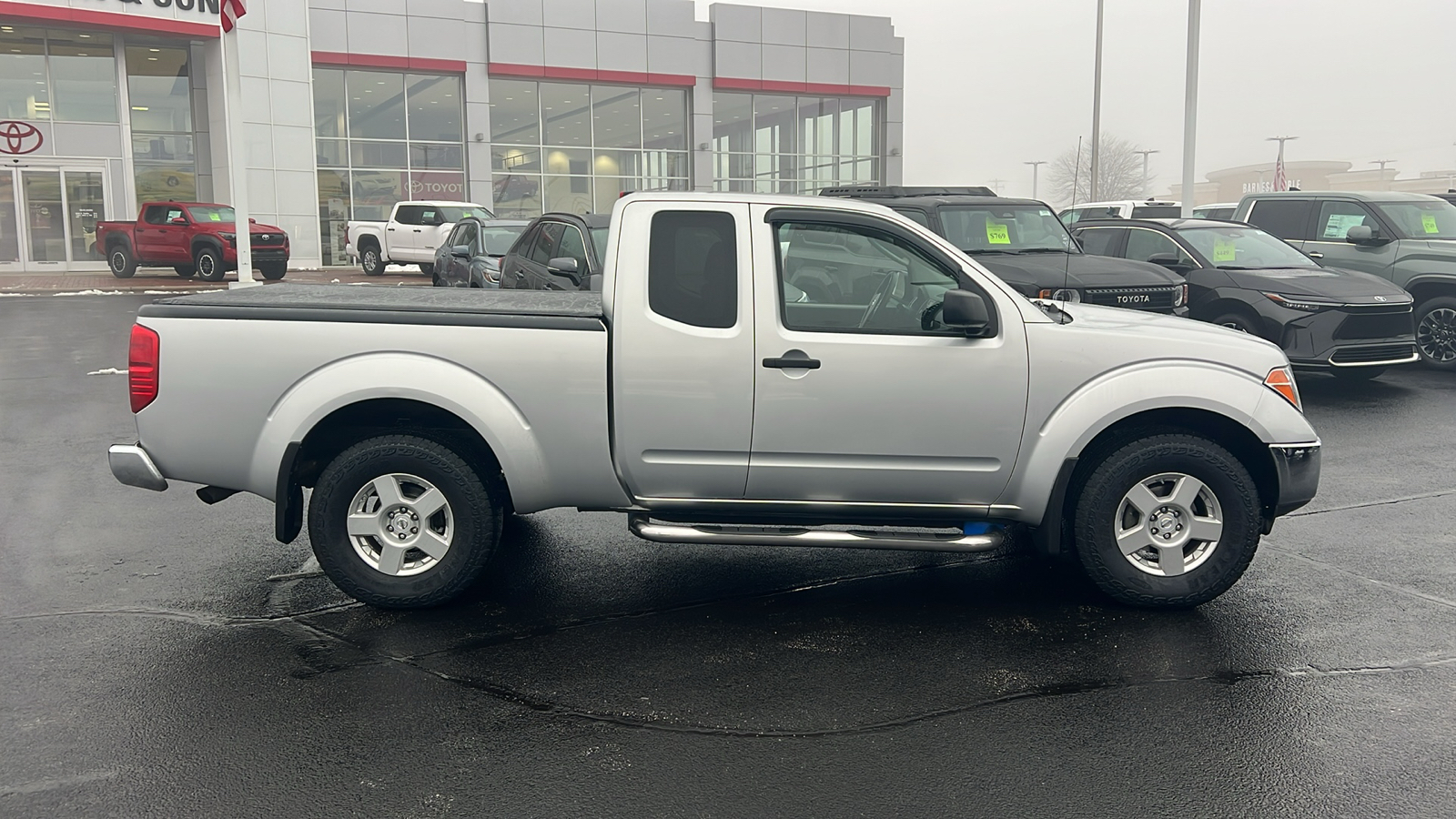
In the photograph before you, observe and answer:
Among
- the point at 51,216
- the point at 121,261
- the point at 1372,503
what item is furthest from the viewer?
the point at 51,216

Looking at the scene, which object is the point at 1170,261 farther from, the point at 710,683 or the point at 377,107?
the point at 377,107

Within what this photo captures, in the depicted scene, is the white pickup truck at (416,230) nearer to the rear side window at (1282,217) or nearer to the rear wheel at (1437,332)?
the rear side window at (1282,217)

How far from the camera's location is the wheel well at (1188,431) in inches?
209

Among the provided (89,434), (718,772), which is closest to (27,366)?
(89,434)

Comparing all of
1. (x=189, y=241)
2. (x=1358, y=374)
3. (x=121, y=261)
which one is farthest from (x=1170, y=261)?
(x=121, y=261)

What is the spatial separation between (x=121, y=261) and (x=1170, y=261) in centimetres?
2660

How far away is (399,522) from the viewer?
17.1ft

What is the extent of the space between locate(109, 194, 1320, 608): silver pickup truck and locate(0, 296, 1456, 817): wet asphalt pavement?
0.41 metres

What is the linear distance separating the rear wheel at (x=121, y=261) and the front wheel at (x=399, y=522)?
27904 mm

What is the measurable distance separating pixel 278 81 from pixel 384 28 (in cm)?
367

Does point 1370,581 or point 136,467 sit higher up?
point 136,467

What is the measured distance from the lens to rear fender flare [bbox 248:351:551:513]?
16.5 ft

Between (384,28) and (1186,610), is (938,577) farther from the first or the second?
(384,28)

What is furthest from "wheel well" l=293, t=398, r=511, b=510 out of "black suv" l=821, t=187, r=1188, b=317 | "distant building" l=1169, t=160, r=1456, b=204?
"distant building" l=1169, t=160, r=1456, b=204
